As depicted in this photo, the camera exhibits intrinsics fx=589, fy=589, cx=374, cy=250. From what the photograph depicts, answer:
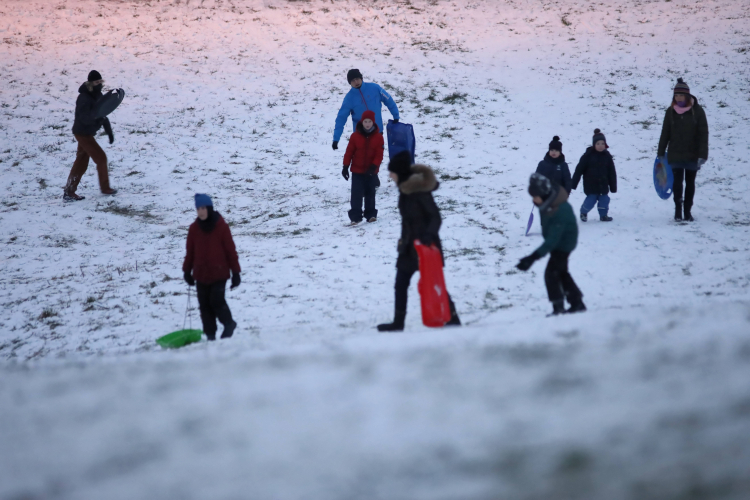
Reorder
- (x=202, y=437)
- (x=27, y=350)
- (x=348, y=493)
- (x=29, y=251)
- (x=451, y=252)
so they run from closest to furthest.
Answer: (x=348, y=493) < (x=202, y=437) < (x=27, y=350) < (x=451, y=252) < (x=29, y=251)

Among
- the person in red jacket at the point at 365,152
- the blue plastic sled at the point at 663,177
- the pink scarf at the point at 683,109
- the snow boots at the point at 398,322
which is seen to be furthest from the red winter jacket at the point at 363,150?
the pink scarf at the point at 683,109

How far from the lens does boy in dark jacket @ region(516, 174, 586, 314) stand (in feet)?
15.8

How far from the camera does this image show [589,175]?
854 cm

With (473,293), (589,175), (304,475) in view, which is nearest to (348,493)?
(304,475)

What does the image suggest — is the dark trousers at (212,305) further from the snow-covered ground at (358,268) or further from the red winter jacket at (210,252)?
the snow-covered ground at (358,268)

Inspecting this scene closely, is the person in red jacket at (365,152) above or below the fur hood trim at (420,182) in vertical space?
above

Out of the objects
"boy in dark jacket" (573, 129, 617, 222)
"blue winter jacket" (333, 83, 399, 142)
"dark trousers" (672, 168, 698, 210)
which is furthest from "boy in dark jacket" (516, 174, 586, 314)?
"blue winter jacket" (333, 83, 399, 142)

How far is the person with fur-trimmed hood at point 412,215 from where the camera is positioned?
4.82 m

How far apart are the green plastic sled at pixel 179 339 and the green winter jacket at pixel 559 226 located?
305 centimetres

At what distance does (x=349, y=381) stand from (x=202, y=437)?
84cm

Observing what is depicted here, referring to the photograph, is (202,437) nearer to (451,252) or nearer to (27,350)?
Result: (27,350)

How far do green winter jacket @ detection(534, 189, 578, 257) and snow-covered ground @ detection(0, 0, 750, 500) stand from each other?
2.18 feet

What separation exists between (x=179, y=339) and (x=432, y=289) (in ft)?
7.39

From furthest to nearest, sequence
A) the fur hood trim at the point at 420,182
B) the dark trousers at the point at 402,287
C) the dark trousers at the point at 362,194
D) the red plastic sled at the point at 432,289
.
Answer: the dark trousers at the point at 362,194 < the dark trousers at the point at 402,287 < the fur hood trim at the point at 420,182 < the red plastic sled at the point at 432,289
